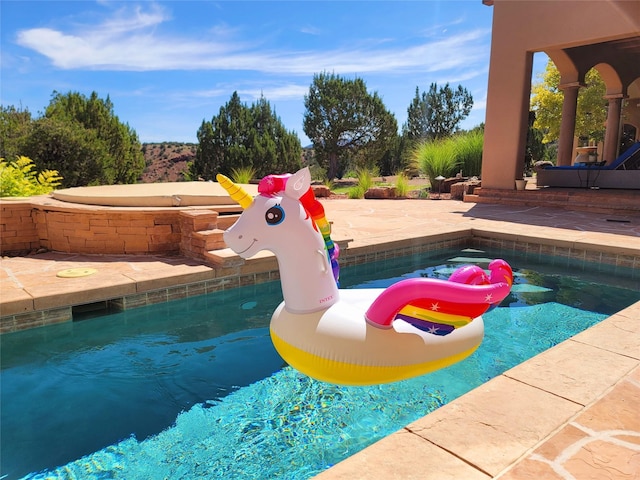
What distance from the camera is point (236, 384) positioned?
3441 mm

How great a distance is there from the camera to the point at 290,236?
97.0 inches

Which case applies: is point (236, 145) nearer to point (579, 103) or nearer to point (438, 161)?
point (438, 161)

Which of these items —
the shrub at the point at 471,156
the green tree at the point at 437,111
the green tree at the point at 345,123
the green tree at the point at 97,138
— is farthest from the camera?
the green tree at the point at 437,111

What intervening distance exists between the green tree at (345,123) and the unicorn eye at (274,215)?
29.4 metres

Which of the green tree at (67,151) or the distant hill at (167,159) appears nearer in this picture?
the green tree at (67,151)

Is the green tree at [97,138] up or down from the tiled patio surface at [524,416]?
up

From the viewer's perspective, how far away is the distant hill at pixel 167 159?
49156mm

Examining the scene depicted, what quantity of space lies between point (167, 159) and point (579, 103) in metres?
45.5

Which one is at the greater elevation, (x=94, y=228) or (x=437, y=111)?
(x=437, y=111)

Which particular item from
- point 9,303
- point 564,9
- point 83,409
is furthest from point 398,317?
point 564,9

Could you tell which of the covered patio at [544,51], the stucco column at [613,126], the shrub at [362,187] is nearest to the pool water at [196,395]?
the covered patio at [544,51]

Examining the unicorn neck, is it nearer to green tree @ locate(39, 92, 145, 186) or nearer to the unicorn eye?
the unicorn eye

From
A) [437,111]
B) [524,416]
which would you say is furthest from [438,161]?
[437,111]

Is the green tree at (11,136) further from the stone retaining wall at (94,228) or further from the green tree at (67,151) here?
the stone retaining wall at (94,228)
